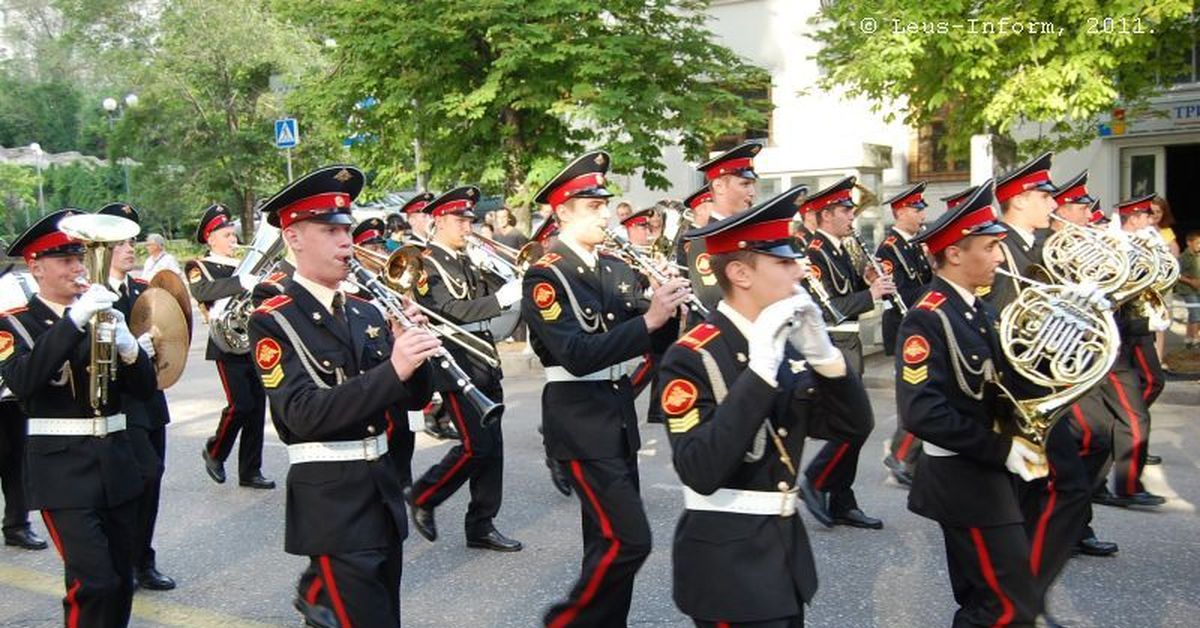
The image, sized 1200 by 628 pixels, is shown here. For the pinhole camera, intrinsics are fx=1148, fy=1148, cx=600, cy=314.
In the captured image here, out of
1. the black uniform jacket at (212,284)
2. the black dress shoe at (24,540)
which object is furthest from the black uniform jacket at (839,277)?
→ the black dress shoe at (24,540)

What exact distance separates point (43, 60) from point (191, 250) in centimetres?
4652

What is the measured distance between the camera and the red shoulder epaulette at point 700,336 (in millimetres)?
3283

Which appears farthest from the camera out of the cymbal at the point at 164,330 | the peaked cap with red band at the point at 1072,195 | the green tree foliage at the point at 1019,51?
the green tree foliage at the point at 1019,51

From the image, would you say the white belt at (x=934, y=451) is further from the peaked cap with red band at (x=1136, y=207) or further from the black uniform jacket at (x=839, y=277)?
the peaked cap with red band at (x=1136, y=207)

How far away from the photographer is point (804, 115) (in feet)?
76.3

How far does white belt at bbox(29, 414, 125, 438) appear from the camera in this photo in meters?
4.89

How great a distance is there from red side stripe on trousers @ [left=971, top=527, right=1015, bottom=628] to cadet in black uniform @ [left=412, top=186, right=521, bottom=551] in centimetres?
266

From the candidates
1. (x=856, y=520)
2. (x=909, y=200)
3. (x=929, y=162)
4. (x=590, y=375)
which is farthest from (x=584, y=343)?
(x=929, y=162)

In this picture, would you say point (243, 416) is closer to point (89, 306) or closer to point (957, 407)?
point (89, 306)

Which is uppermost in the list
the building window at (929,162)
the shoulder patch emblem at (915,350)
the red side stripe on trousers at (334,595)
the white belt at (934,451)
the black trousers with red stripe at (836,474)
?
the building window at (929,162)

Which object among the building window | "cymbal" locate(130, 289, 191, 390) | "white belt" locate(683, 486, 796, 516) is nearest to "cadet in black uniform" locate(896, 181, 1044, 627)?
"white belt" locate(683, 486, 796, 516)

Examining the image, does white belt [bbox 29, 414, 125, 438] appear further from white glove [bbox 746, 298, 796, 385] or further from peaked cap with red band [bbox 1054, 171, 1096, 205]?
peaked cap with red band [bbox 1054, 171, 1096, 205]

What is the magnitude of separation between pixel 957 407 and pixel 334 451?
2187 millimetres

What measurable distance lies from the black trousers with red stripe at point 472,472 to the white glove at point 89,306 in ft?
8.36
